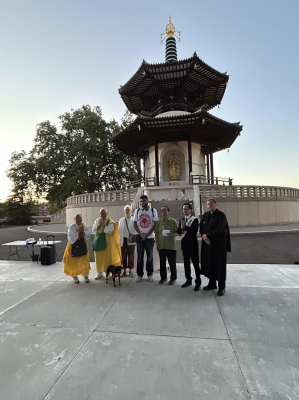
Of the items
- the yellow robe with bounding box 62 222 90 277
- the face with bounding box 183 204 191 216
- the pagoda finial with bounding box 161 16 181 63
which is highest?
the pagoda finial with bounding box 161 16 181 63

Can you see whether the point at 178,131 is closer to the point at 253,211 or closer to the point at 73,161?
the point at 253,211

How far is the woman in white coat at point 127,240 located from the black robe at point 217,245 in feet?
5.76

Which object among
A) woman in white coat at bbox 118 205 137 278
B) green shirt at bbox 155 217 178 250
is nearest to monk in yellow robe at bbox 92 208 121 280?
woman in white coat at bbox 118 205 137 278

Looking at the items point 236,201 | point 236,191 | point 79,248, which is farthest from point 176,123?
point 79,248

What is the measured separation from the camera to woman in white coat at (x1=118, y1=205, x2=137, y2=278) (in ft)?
16.7

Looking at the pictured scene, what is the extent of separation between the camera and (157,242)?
4.75m

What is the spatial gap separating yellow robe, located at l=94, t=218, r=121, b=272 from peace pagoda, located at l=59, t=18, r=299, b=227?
355 inches

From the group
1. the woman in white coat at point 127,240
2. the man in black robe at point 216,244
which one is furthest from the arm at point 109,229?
the man in black robe at point 216,244

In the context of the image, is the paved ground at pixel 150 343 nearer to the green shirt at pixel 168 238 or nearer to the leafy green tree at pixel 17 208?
the green shirt at pixel 168 238

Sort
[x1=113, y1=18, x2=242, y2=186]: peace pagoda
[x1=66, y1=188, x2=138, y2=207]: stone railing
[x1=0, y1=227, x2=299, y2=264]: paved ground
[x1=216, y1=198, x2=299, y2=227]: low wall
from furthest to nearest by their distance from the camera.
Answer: [x1=113, y1=18, x2=242, y2=186]: peace pagoda
[x1=66, y1=188, x2=138, y2=207]: stone railing
[x1=216, y1=198, x2=299, y2=227]: low wall
[x1=0, y1=227, x2=299, y2=264]: paved ground

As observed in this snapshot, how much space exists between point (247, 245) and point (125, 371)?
27.0ft

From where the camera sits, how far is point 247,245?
9.12 m

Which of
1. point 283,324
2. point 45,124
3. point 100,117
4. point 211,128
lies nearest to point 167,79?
point 211,128

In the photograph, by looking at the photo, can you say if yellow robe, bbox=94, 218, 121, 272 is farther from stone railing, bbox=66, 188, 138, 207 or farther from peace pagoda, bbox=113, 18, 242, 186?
peace pagoda, bbox=113, 18, 242, 186
